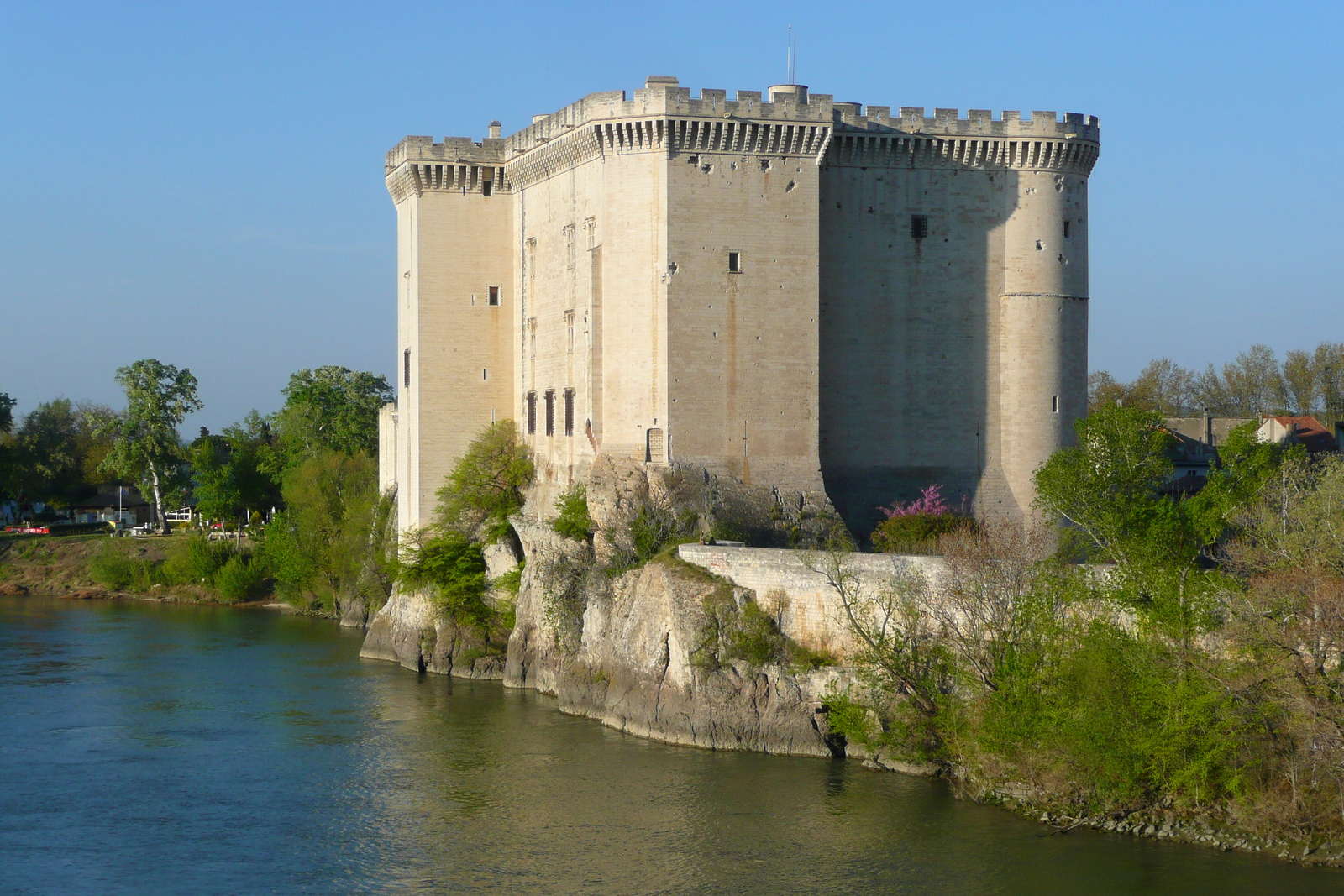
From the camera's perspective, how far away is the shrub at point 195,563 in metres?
66.4

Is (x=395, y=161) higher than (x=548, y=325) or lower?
higher

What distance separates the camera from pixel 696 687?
115 feet

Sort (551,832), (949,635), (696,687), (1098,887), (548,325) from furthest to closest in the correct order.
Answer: (548,325)
(696,687)
(949,635)
(551,832)
(1098,887)

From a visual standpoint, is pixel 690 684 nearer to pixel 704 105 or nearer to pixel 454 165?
pixel 704 105

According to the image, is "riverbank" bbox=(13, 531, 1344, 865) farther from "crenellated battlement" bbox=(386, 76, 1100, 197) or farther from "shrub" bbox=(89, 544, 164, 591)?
"shrub" bbox=(89, 544, 164, 591)

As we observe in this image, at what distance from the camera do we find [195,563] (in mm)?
66438

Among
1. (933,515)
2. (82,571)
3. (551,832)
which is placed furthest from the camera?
(82,571)

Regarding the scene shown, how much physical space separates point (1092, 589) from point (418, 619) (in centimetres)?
2160

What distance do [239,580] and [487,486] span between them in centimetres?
2163

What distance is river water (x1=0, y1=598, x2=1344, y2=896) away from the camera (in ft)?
86.4

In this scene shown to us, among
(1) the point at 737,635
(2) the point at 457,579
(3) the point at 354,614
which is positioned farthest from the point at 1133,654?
(3) the point at 354,614

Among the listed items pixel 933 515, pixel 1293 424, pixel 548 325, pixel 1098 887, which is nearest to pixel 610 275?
pixel 548 325

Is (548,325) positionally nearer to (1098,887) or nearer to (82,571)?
(1098,887)

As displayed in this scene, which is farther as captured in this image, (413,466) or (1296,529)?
(413,466)
